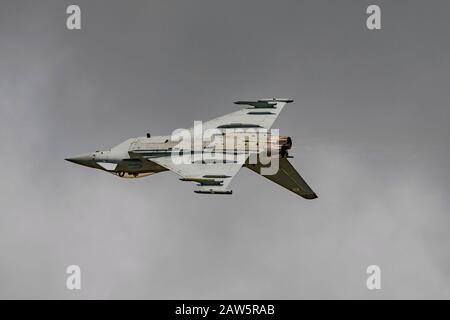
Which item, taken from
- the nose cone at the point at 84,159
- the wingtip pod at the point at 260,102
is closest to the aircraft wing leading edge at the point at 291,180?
the wingtip pod at the point at 260,102

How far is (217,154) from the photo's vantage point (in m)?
93.7

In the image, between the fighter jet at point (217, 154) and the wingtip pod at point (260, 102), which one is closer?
the fighter jet at point (217, 154)

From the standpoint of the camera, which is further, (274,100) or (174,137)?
(274,100)

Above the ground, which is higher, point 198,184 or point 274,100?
point 274,100

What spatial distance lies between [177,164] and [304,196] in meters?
12.6

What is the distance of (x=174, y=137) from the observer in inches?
3834

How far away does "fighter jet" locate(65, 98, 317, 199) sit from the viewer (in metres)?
91.7

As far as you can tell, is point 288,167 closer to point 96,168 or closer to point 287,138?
point 287,138

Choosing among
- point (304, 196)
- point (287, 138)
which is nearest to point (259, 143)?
point (287, 138)

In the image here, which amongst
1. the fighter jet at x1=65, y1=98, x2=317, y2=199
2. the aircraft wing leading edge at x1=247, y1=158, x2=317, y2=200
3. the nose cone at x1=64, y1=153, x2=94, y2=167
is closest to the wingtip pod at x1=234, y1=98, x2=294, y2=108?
the fighter jet at x1=65, y1=98, x2=317, y2=199

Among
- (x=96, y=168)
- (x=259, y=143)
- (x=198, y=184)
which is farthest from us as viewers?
(x=96, y=168)

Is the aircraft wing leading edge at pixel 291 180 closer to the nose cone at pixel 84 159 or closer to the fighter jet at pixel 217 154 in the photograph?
the fighter jet at pixel 217 154

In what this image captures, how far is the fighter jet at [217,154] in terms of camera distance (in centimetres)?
9169

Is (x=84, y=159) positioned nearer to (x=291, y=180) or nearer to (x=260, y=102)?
(x=260, y=102)
